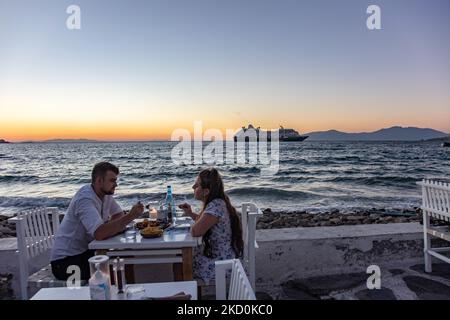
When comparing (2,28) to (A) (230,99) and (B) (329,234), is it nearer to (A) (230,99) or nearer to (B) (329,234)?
(B) (329,234)

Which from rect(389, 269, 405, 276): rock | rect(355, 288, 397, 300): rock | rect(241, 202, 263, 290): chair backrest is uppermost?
rect(241, 202, 263, 290): chair backrest

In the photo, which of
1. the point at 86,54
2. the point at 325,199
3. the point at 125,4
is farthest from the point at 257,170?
the point at 125,4

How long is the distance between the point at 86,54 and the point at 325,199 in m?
11.0

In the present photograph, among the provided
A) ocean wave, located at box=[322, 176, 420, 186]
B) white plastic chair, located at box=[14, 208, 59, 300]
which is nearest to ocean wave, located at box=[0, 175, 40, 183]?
ocean wave, located at box=[322, 176, 420, 186]

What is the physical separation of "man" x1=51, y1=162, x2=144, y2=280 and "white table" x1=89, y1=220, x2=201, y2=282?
12 centimetres

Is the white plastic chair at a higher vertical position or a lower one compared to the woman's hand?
lower

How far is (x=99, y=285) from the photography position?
67.2 inches

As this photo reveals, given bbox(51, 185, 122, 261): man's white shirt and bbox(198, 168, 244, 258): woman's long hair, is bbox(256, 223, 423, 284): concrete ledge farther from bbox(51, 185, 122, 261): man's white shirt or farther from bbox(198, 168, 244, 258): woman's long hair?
bbox(51, 185, 122, 261): man's white shirt

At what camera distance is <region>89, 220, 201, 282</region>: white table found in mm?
2822

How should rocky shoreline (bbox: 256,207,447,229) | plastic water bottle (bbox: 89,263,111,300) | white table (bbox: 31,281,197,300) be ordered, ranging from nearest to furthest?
plastic water bottle (bbox: 89,263,111,300)
white table (bbox: 31,281,197,300)
rocky shoreline (bbox: 256,207,447,229)

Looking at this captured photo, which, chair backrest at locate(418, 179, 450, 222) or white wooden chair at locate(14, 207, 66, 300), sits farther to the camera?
chair backrest at locate(418, 179, 450, 222)

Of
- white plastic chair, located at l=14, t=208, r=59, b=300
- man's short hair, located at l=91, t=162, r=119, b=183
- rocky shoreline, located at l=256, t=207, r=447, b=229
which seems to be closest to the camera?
man's short hair, located at l=91, t=162, r=119, b=183

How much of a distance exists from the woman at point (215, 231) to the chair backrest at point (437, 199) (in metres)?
2.28

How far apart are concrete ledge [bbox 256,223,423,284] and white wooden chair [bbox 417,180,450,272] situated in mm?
284
